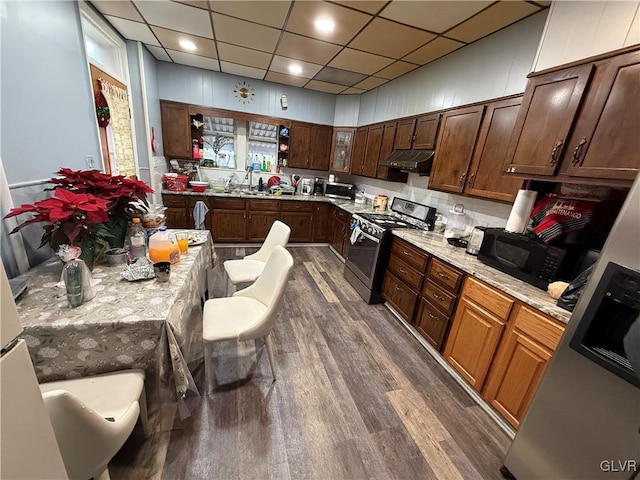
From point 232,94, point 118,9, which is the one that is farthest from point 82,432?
point 232,94

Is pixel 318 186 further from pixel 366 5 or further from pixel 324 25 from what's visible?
pixel 366 5

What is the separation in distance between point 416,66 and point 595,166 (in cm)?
230

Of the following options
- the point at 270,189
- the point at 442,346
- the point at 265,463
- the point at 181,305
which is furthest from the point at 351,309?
the point at 270,189

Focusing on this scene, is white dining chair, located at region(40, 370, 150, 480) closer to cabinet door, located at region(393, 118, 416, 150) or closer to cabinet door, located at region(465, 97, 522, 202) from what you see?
cabinet door, located at region(465, 97, 522, 202)

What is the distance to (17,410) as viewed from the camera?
0.50 meters

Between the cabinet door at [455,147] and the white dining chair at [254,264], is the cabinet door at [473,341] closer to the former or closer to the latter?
the cabinet door at [455,147]

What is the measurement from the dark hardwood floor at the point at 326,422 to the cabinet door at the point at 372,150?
2413mm

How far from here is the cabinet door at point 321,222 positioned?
172 inches

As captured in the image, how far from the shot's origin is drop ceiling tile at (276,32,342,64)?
8.28 ft

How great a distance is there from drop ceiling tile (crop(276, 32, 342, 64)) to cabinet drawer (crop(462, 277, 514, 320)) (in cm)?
261

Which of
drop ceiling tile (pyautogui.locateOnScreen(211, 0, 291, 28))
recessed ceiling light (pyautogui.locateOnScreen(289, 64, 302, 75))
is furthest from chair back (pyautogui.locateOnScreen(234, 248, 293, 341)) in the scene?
recessed ceiling light (pyautogui.locateOnScreen(289, 64, 302, 75))

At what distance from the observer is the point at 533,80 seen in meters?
1.61

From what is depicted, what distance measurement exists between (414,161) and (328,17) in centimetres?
153

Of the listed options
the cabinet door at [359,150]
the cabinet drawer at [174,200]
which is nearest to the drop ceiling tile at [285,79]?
the cabinet door at [359,150]
